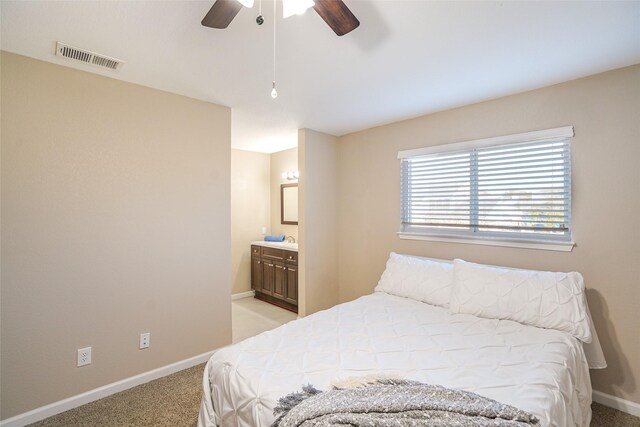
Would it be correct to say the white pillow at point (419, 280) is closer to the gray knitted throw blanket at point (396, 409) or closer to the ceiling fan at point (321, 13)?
the gray knitted throw blanket at point (396, 409)

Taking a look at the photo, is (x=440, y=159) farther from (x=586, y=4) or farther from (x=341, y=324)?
(x=341, y=324)

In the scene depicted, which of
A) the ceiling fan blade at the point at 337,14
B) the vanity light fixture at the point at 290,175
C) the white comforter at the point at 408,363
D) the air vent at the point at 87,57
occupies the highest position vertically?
the air vent at the point at 87,57

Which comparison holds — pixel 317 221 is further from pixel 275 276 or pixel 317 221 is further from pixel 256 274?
pixel 256 274

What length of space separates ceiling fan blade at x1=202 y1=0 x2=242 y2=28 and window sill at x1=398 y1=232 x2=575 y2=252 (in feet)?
8.49

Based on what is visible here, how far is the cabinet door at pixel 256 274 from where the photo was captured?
4621 millimetres

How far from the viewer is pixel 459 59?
77.7 inches

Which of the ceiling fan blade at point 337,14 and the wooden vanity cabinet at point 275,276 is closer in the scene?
the ceiling fan blade at point 337,14

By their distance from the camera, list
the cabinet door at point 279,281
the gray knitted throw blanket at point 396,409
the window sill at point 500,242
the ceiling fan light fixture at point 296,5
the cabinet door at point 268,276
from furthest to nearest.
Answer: the cabinet door at point 268,276
the cabinet door at point 279,281
the window sill at point 500,242
the ceiling fan light fixture at point 296,5
the gray knitted throw blanket at point 396,409

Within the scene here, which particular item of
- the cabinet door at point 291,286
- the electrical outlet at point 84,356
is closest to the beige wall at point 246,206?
the cabinet door at point 291,286

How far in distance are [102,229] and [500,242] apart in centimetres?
329

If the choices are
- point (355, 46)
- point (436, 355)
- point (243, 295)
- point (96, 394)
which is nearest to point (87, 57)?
point (355, 46)

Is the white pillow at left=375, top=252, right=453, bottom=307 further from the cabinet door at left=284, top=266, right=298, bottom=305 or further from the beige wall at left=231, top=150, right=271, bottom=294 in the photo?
the beige wall at left=231, top=150, right=271, bottom=294

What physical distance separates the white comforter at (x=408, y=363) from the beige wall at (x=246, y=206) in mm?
2931

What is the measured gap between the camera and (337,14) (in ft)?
4.06
